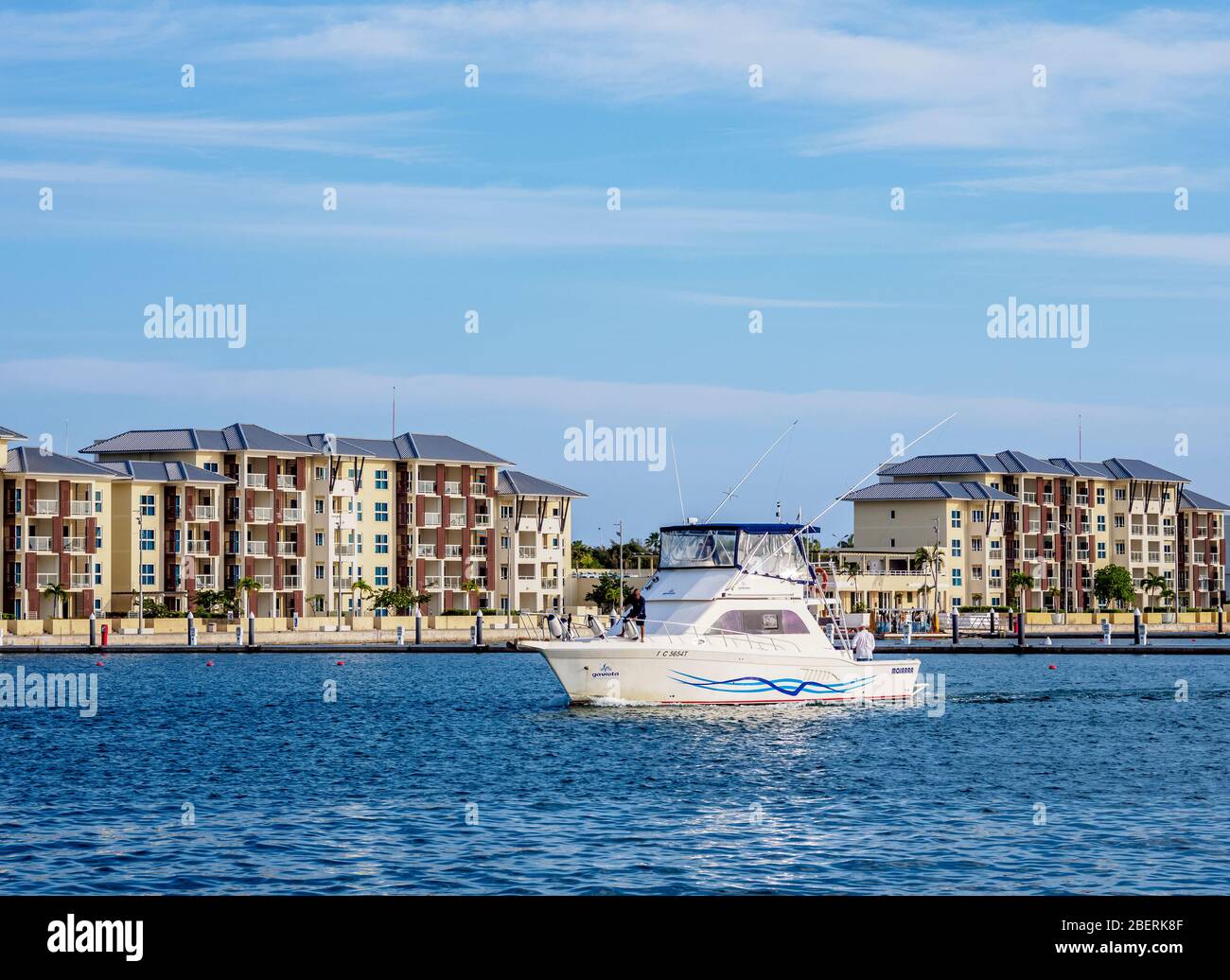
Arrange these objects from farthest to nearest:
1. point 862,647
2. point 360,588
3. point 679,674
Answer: point 360,588, point 862,647, point 679,674

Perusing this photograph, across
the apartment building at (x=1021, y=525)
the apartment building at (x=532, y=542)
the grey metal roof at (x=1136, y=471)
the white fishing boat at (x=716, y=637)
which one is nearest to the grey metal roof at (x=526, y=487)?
the apartment building at (x=532, y=542)

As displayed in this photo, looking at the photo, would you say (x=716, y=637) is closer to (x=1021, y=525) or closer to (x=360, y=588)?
(x=360, y=588)

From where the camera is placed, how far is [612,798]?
32250mm

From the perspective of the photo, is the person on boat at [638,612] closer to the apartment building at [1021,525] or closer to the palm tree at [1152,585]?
the apartment building at [1021,525]

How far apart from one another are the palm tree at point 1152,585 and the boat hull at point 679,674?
144160mm

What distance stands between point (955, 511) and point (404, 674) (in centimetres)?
9875

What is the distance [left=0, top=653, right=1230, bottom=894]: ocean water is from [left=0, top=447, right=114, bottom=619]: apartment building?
222 feet

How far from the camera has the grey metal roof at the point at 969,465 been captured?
17725cm

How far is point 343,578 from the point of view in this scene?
145m

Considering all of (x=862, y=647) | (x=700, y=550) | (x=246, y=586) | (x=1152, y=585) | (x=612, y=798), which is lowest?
(x=612, y=798)

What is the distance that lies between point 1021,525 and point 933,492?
1333cm

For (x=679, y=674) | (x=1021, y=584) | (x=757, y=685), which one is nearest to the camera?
(x=679, y=674)

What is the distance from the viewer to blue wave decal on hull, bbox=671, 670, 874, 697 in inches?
1971

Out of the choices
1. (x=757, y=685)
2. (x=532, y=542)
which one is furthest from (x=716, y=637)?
(x=532, y=542)
